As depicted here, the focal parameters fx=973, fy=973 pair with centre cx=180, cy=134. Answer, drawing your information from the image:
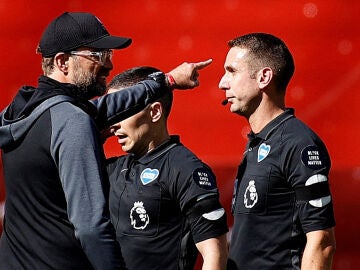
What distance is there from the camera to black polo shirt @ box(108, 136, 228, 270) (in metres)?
3.64

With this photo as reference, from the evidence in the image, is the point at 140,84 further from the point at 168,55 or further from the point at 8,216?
the point at 168,55

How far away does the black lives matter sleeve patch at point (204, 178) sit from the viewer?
11.9 ft

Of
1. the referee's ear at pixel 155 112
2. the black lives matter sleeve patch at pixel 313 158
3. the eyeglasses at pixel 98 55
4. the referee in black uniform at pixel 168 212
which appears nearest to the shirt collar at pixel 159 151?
the referee in black uniform at pixel 168 212

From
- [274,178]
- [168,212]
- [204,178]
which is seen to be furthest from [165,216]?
[274,178]

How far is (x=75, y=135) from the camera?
2.77m

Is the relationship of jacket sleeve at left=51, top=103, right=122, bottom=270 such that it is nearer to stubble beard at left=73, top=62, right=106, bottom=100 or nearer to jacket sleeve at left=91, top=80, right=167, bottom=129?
stubble beard at left=73, top=62, right=106, bottom=100

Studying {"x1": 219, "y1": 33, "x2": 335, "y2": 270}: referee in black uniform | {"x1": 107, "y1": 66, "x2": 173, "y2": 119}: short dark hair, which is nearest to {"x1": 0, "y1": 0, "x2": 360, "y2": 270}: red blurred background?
{"x1": 107, "y1": 66, "x2": 173, "y2": 119}: short dark hair

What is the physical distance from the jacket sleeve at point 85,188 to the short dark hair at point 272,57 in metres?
1.20

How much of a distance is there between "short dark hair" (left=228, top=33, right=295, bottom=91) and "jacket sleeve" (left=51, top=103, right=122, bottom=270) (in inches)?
47.3

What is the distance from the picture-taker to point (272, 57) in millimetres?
3834

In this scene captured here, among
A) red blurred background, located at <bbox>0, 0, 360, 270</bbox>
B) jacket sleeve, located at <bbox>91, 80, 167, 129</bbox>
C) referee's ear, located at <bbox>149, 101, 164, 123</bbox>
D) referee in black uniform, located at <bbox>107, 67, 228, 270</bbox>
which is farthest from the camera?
red blurred background, located at <bbox>0, 0, 360, 270</bbox>

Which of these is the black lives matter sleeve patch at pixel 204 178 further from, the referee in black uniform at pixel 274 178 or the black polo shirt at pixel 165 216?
the referee in black uniform at pixel 274 178

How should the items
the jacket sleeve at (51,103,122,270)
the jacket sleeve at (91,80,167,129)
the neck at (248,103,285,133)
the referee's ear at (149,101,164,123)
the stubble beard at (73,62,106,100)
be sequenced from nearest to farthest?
the jacket sleeve at (51,103,122,270) < the stubble beard at (73,62,106,100) < the jacket sleeve at (91,80,167,129) < the neck at (248,103,285,133) < the referee's ear at (149,101,164,123)

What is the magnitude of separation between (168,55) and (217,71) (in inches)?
12.0
